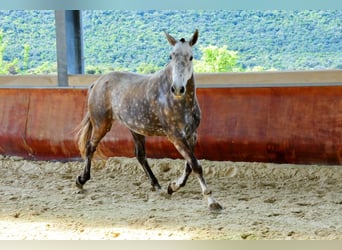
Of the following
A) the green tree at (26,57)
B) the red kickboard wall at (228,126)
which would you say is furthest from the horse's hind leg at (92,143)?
the green tree at (26,57)

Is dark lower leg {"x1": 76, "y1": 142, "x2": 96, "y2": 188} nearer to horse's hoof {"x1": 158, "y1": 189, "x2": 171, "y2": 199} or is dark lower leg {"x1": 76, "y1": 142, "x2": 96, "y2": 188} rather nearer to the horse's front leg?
horse's hoof {"x1": 158, "y1": 189, "x2": 171, "y2": 199}

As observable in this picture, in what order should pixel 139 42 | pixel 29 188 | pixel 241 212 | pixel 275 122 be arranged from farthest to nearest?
pixel 139 42
pixel 275 122
pixel 29 188
pixel 241 212

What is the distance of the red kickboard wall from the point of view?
6027 millimetres

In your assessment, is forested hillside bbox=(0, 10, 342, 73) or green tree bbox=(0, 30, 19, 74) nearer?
forested hillside bbox=(0, 10, 342, 73)

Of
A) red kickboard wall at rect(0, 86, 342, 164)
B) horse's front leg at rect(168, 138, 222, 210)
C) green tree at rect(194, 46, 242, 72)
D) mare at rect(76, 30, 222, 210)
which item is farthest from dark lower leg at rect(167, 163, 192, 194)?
green tree at rect(194, 46, 242, 72)

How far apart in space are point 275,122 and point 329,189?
3.88ft

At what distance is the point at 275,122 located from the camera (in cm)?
621

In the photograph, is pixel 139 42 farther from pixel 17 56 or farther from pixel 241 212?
pixel 241 212

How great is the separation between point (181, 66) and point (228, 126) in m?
2.21

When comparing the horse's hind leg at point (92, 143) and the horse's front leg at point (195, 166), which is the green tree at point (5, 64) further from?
the horse's front leg at point (195, 166)

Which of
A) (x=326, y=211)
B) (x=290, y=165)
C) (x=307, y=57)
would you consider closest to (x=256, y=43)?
(x=307, y=57)

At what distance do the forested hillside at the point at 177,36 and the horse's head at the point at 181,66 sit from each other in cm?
306

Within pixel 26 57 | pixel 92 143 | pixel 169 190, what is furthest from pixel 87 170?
pixel 26 57

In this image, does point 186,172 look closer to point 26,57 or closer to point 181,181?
point 181,181
